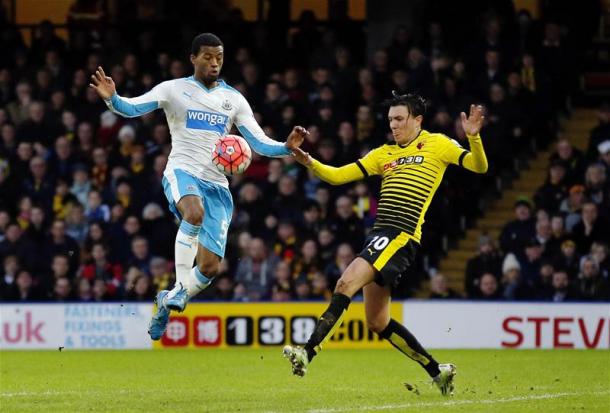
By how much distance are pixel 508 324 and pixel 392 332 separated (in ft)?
23.8

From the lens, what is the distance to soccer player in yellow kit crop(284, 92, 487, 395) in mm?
11305

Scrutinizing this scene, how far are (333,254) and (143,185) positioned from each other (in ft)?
10.2

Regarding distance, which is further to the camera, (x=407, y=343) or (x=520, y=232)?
(x=520, y=232)

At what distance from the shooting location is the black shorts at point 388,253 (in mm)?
11320

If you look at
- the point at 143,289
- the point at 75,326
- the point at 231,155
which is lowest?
the point at 75,326

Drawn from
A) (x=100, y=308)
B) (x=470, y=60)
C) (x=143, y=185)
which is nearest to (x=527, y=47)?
(x=470, y=60)

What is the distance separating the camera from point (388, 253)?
1138 cm

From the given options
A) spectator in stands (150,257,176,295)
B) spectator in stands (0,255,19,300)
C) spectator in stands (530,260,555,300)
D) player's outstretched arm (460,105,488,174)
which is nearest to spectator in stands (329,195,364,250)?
spectator in stands (150,257,176,295)

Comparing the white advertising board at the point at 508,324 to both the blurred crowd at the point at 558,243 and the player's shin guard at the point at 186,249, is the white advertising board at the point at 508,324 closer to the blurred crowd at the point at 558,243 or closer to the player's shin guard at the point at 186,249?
the blurred crowd at the point at 558,243

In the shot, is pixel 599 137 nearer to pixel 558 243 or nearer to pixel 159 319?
pixel 558 243

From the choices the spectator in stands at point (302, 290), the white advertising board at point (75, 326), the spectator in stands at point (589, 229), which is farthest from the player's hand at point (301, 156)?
the spectator in stands at point (589, 229)

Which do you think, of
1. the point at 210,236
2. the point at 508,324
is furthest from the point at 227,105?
the point at 508,324

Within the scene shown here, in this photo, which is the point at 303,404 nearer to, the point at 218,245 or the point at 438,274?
the point at 218,245

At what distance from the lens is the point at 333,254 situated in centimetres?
1988
